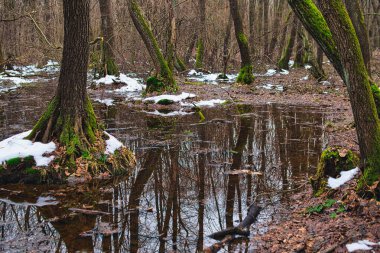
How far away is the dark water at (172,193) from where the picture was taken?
5381 millimetres

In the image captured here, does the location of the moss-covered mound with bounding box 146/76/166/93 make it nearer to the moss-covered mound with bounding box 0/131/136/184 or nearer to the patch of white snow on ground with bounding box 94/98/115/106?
the patch of white snow on ground with bounding box 94/98/115/106

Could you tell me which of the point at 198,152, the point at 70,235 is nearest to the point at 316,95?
the point at 198,152

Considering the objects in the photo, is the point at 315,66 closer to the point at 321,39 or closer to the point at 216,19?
the point at 216,19

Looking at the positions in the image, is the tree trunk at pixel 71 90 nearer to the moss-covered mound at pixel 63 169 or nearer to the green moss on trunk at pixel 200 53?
the moss-covered mound at pixel 63 169

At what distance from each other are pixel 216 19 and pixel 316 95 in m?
13.0

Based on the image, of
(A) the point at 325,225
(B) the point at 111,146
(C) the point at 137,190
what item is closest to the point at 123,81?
(B) the point at 111,146

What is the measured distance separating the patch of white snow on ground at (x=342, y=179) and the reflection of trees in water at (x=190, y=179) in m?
0.98

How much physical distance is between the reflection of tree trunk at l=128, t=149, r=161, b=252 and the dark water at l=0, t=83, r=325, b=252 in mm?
16

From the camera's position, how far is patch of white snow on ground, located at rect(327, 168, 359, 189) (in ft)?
19.6

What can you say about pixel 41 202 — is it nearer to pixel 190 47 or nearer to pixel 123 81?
pixel 123 81

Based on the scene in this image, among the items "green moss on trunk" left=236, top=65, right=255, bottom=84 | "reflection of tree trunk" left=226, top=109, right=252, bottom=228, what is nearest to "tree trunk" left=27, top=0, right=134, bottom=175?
"reflection of tree trunk" left=226, top=109, right=252, bottom=228

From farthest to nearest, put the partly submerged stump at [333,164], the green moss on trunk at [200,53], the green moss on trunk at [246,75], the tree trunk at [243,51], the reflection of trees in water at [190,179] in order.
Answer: the green moss on trunk at [200,53], the green moss on trunk at [246,75], the tree trunk at [243,51], the partly submerged stump at [333,164], the reflection of trees in water at [190,179]

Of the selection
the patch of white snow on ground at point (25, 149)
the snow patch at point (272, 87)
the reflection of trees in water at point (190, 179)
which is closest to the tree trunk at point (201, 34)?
the snow patch at point (272, 87)

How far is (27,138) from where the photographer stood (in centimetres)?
838
